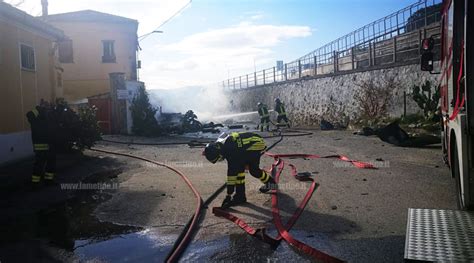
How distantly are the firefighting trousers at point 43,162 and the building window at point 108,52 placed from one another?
22561 millimetres

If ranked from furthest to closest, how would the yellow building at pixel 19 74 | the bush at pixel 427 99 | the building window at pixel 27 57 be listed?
1. the bush at pixel 427 99
2. the building window at pixel 27 57
3. the yellow building at pixel 19 74

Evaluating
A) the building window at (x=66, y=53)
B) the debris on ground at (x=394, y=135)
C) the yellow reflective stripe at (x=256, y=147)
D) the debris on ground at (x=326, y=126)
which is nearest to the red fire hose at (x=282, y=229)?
the yellow reflective stripe at (x=256, y=147)

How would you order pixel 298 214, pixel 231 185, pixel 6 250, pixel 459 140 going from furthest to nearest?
pixel 231 185, pixel 298 214, pixel 6 250, pixel 459 140

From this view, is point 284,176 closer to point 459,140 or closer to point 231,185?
point 231,185

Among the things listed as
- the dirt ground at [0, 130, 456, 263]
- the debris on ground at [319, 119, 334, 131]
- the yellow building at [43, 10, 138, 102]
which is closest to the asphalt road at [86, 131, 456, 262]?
the dirt ground at [0, 130, 456, 263]

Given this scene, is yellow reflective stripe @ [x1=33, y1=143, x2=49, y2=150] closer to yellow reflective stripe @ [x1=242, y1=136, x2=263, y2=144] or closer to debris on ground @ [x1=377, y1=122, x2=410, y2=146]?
yellow reflective stripe @ [x1=242, y1=136, x2=263, y2=144]

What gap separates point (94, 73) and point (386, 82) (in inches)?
766

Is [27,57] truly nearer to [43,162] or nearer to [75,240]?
[43,162]

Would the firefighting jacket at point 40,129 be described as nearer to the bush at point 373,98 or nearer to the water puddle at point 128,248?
the water puddle at point 128,248

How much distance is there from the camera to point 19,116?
11320 mm

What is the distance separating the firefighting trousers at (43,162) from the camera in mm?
7844

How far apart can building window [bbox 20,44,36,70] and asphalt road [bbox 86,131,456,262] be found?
171 inches

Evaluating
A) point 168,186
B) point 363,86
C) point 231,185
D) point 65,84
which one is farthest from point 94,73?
point 231,185

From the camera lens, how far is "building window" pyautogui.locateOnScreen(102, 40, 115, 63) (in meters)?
29.3
